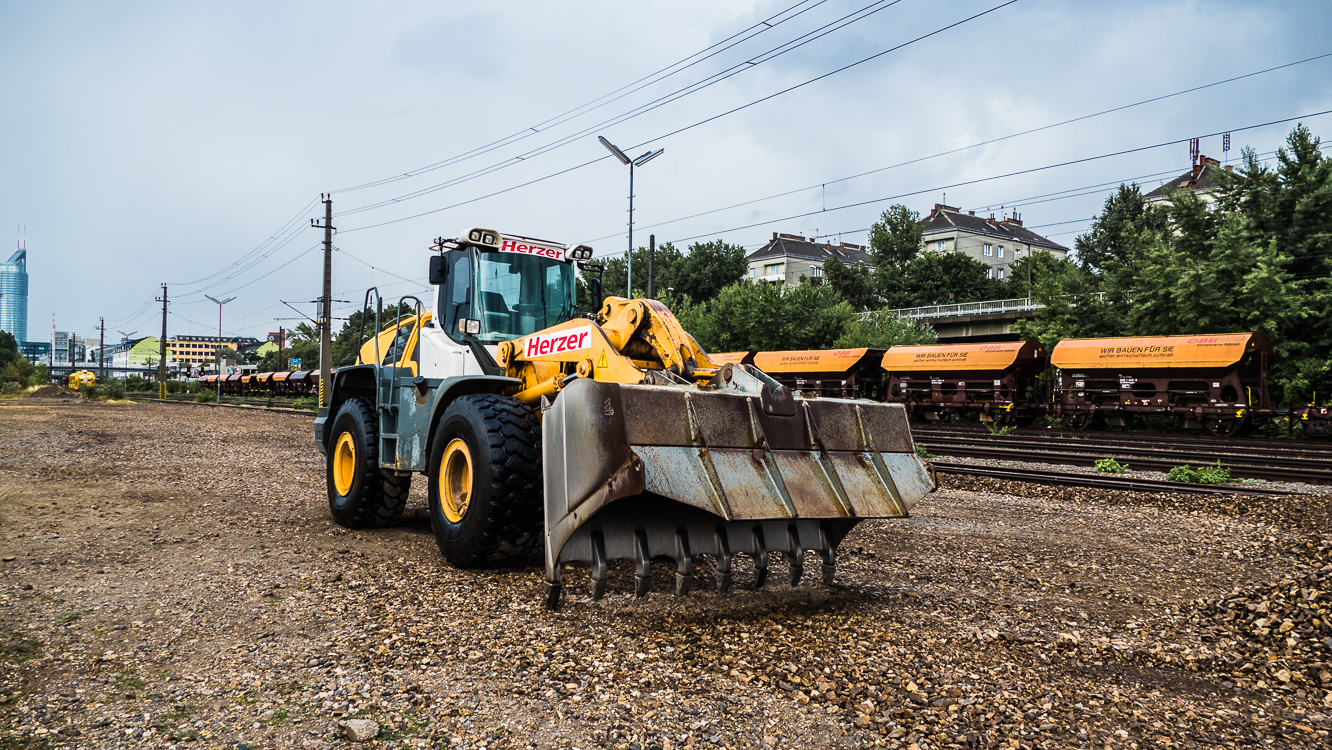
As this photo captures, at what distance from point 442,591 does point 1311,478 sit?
42.3 ft

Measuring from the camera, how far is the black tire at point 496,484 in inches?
205

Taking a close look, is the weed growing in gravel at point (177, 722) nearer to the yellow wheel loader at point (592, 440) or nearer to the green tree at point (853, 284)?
the yellow wheel loader at point (592, 440)

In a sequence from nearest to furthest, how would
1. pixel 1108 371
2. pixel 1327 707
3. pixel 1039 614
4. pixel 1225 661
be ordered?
pixel 1327 707 → pixel 1225 661 → pixel 1039 614 → pixel 1108 371

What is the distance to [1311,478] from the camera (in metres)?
11.9

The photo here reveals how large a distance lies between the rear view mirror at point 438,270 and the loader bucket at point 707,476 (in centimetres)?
284

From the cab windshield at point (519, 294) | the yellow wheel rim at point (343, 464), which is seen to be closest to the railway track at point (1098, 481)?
the cab windshield at point (519, 294)

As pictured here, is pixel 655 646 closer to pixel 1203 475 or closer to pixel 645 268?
pixel 1203 475

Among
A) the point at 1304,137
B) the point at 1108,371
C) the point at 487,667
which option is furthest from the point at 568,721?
the point at 1304,137

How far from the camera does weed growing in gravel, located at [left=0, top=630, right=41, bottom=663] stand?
3.82 m

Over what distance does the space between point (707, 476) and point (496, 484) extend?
5.09 ft

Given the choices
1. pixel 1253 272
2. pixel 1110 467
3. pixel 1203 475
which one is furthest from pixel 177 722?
pixel 1253 272

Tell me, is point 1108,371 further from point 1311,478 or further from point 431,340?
point 431,340

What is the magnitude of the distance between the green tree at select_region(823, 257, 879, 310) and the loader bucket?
220 feet

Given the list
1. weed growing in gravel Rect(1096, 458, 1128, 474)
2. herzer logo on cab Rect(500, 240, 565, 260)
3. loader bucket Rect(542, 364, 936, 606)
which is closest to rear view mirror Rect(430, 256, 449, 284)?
herzer logo on cab Rect(500, 240, 565, 260)
